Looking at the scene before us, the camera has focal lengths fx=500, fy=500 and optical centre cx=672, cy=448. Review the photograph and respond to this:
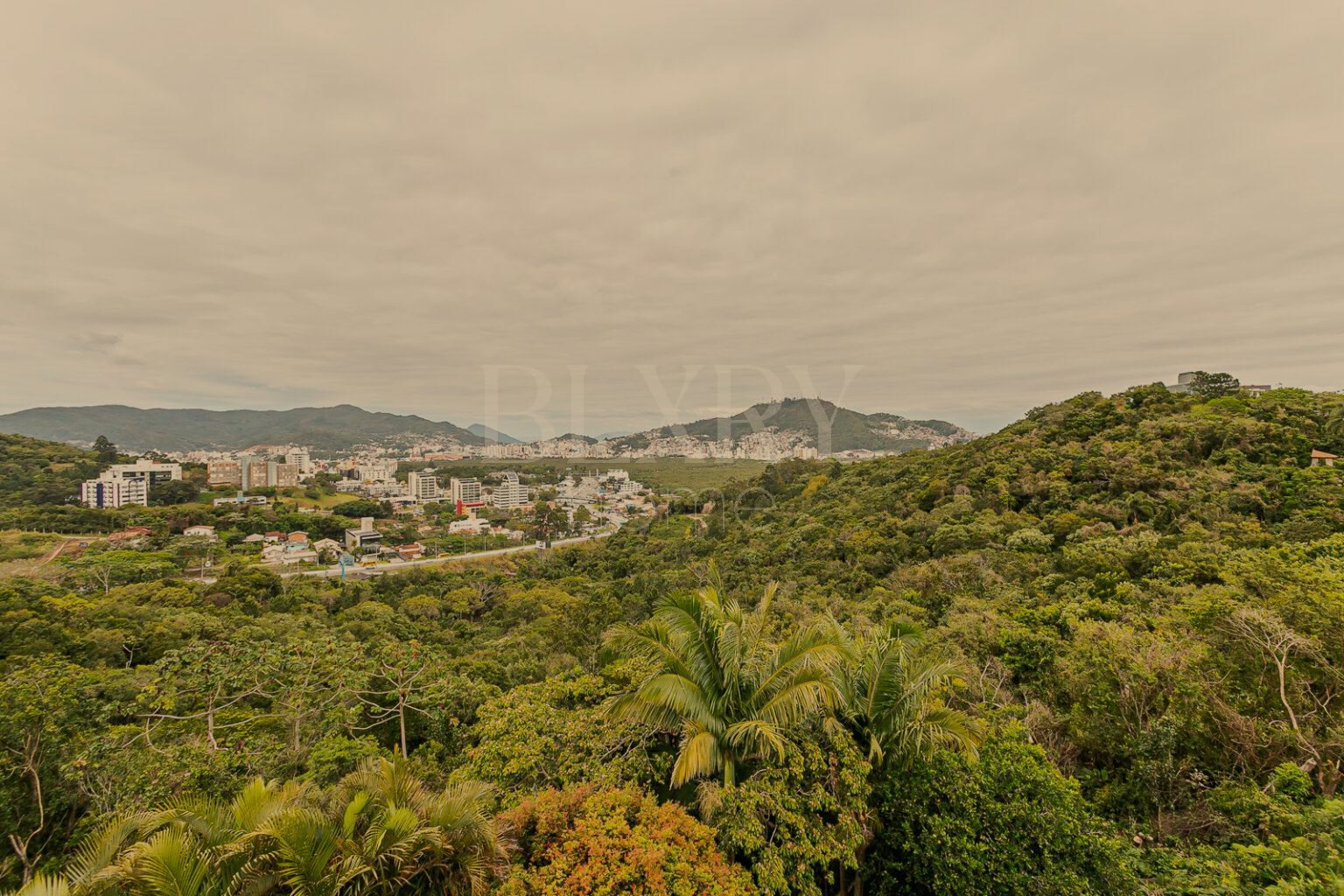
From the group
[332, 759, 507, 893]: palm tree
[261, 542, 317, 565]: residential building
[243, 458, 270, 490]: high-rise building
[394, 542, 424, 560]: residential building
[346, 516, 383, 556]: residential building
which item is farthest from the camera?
[243, 458, 270, 490]: high-rise building

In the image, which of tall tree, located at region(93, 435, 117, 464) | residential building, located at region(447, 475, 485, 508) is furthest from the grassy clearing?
residential building, located at region(447, 475, 485, 508)

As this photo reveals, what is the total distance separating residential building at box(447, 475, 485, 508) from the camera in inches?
3827

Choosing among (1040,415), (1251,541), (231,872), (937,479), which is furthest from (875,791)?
(1040,415)

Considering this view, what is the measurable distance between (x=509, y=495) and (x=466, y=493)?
8.71 meters

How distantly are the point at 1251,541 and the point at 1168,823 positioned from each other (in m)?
13.4

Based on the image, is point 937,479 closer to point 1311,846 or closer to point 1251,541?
point 1251,541

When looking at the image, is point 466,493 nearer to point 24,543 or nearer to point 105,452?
point 105,452

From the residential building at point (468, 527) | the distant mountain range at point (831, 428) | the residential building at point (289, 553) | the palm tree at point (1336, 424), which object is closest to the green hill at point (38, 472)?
the residential building at point (289, 553)

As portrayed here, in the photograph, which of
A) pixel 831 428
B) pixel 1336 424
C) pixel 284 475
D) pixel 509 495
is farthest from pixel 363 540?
pixel 831 428

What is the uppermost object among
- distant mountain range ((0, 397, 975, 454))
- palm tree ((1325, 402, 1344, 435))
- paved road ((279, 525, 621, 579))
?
distant mountain range ((0, 397, 975, 454))

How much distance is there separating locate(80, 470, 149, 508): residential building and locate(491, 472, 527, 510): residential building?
46152 mm

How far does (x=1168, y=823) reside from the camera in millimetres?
6410

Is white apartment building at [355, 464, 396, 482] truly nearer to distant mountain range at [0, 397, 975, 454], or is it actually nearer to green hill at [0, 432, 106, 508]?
green hill at [0, 432, 106, 508]

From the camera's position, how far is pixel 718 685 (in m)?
5.86
